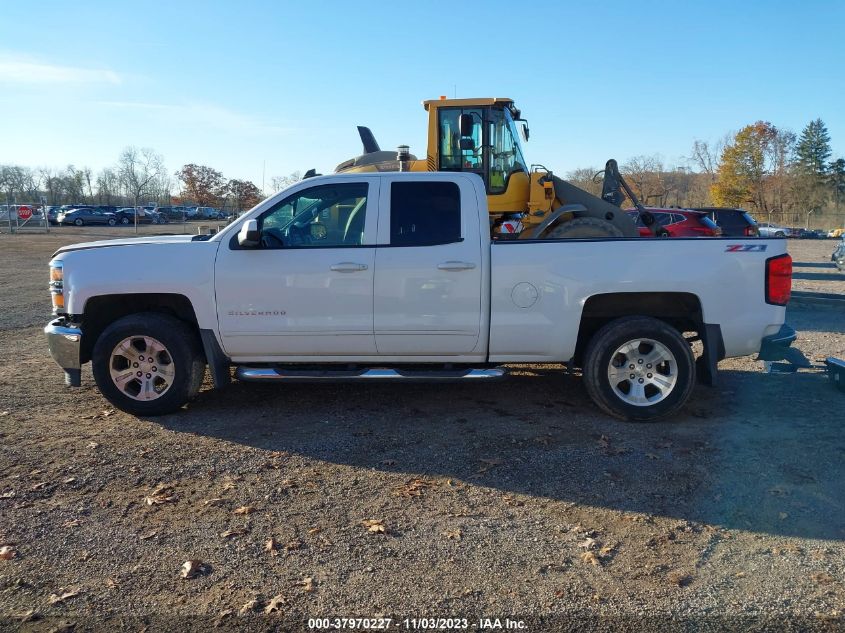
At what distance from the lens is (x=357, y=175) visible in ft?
19.4

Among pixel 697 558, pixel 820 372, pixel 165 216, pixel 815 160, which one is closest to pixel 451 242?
pixel 697 558

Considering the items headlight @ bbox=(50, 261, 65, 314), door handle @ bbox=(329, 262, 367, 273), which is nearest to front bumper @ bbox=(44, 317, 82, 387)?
headlight @ bbox=(50, 261, 65, 314)

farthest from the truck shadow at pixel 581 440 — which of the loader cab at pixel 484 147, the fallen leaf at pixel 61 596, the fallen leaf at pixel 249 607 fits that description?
the loader cab at pixel 484 147

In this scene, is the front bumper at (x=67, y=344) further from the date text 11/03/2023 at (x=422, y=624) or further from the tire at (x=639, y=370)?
the tire at (x=639, y=370)

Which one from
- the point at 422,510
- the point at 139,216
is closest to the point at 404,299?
the point at 422,510

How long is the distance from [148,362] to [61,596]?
2.82 metres

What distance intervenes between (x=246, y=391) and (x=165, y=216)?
64840 millimetres

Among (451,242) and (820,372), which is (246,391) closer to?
(451,242)

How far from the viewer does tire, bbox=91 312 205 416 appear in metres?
5.77

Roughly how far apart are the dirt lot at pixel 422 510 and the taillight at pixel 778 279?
104 centimetres

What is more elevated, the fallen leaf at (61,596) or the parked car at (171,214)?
the parked car at (171,214)

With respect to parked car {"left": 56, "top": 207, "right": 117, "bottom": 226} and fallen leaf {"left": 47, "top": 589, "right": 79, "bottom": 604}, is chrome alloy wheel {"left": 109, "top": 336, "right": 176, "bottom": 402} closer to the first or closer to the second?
fallen leaf {"left": 47, "top": 589, "right": 79, "bottom": 604}

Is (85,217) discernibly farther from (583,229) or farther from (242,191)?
(583,229)

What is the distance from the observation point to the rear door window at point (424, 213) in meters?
5.75
